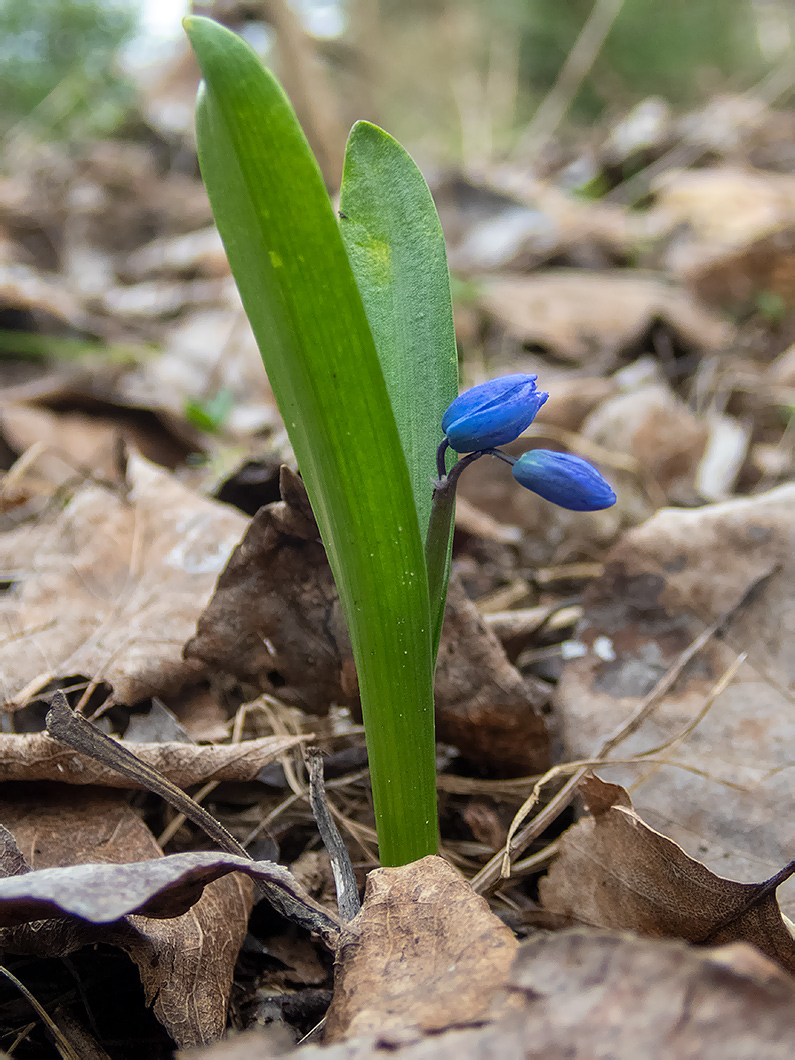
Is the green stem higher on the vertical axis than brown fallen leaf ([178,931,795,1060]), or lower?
higher

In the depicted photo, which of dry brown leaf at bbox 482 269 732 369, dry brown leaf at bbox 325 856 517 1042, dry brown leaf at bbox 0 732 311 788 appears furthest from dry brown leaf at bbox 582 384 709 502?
dry brown leaf at bbox 325 856 517 1042

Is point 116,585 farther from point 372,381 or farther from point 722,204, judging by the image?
point 722,204

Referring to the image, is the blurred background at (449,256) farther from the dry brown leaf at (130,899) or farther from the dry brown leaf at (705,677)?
the dry brown leaf at (130,899)

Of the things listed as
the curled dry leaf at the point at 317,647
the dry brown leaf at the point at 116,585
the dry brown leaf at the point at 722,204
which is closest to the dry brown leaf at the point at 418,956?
the curled dry leaf at the point at 317,647

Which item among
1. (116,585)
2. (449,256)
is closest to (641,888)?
(116,585)

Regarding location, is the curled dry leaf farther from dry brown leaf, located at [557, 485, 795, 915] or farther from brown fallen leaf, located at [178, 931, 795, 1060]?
brown fallen leaf, located at [178, 931, 795, 1060]

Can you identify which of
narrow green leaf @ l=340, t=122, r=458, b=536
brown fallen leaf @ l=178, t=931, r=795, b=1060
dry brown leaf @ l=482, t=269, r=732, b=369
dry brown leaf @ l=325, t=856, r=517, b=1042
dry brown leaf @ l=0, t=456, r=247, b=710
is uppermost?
narrow green leaf @ l=340, t=122, r=458, b=536

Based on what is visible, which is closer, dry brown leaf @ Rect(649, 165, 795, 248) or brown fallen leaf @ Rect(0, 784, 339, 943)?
brown fallen leaf @ Rect(0, 784, 339, 943)
